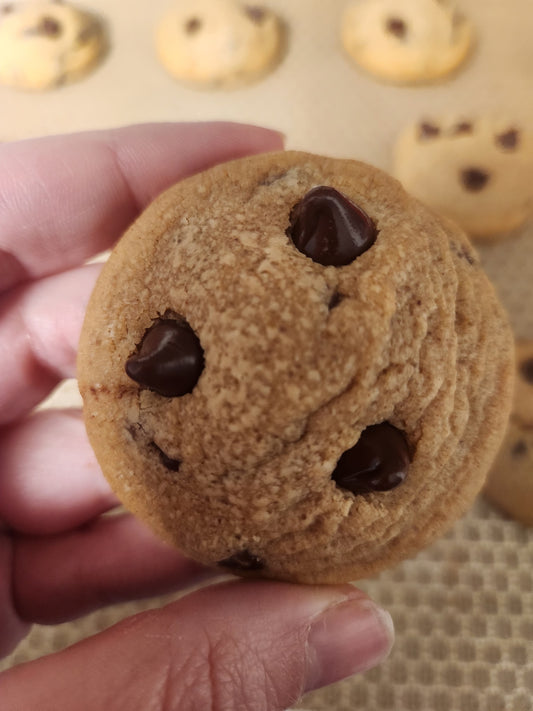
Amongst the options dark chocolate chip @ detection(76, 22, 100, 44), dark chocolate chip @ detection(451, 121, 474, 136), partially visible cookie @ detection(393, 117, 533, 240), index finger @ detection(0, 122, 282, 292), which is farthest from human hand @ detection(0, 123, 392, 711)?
dark chocolate chip @ detection(76, 22, 100, 44)

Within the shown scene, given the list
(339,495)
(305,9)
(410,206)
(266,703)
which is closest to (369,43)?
(305,9)

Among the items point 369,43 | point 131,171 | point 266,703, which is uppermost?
point 369,43

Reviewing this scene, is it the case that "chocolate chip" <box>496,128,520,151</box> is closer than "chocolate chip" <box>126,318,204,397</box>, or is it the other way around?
"chocolate chip" <box>126,318,204,397</box>

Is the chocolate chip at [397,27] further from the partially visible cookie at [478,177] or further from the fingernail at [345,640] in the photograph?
the fingernail at [345,640]

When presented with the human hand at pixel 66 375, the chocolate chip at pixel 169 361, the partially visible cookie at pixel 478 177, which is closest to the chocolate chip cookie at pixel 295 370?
the chocolate chip at pixel 169 361

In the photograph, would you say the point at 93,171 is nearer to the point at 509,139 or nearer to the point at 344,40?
the point at 509,139

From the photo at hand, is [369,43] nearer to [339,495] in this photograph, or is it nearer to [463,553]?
[463,553]

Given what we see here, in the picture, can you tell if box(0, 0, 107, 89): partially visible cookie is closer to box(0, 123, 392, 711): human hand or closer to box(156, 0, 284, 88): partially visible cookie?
box(156, 0, 284, 88): partially visible cookie
